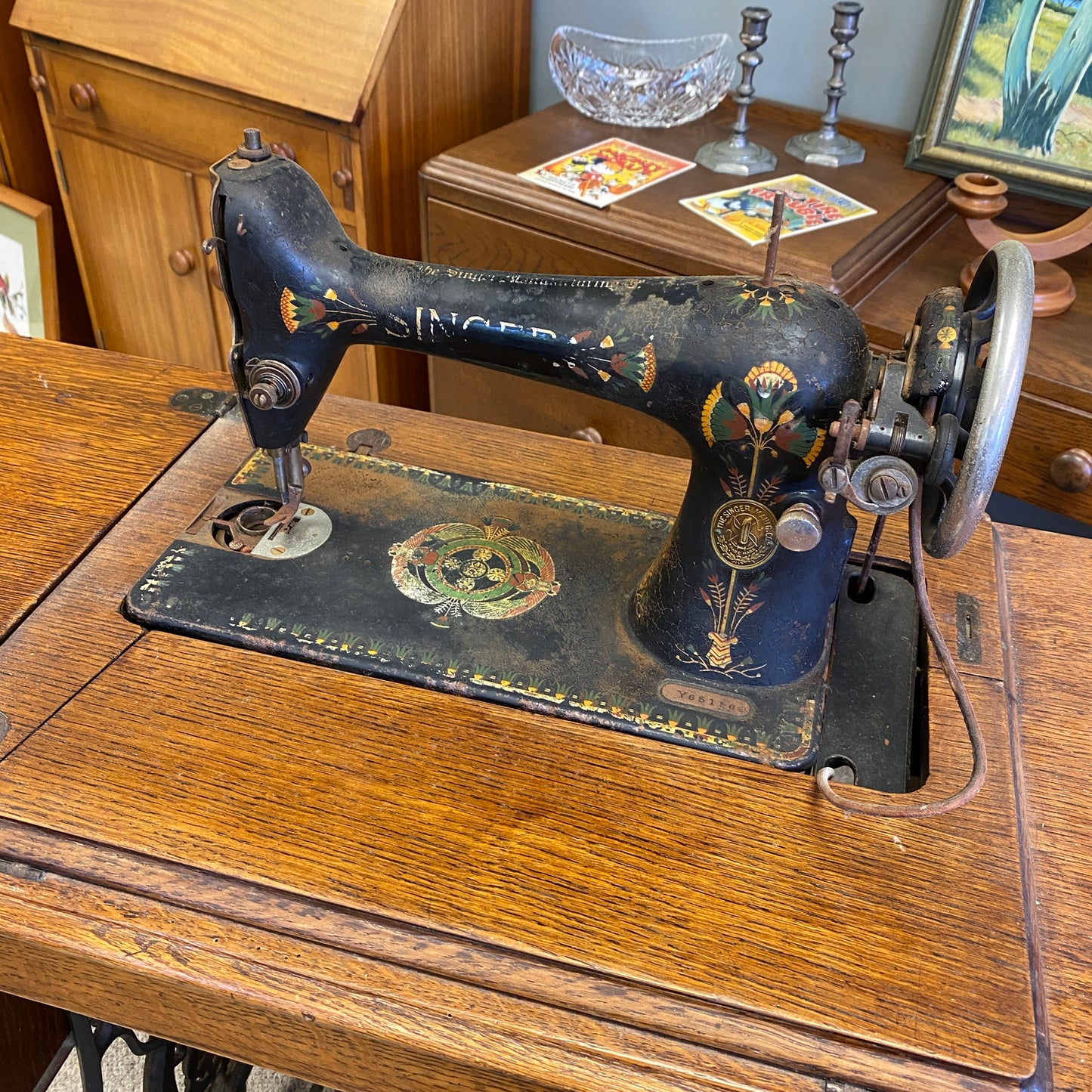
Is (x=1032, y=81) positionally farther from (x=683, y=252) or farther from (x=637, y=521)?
(x=637, y=521)

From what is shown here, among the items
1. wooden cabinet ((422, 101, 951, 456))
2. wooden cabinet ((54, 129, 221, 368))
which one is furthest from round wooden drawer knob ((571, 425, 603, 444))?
wooden cabinet ((54, 129, 221, 368))

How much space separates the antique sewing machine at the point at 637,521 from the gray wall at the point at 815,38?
44.5 inches

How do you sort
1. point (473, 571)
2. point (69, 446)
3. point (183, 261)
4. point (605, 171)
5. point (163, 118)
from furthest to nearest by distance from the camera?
point (183, 261) → point (163, 118) → point (605, 171) → point (69, 446) → point (473, 571)

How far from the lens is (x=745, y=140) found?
1.74 m

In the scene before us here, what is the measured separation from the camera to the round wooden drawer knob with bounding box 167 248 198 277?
2.13 meters

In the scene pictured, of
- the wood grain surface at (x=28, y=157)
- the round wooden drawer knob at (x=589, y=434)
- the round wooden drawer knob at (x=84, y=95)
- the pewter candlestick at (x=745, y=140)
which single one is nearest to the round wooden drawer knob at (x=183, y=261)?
the round wooden drawer knob at (x=84, y=95)

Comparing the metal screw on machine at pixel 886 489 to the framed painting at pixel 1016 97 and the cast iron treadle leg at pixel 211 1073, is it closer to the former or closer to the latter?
the cast iron treadle leg at pixel 211 1073

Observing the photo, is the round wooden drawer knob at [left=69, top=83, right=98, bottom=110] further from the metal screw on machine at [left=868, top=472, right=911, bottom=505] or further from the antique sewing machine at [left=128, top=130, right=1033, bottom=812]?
the metal screw on machine at [left=868, top=472, right=911, bottom=505]

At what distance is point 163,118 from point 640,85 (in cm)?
87

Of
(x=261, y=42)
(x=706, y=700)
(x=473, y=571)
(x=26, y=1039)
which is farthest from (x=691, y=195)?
(x=26, y=1039)

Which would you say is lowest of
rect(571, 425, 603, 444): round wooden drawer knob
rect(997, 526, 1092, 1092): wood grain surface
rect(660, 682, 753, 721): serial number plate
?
rect(571, 425, 603, 444): round wooden drawer knob

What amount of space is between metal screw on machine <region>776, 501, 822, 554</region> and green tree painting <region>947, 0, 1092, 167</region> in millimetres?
1152

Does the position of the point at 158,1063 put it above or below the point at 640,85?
below

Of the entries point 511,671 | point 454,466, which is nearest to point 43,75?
point 454,466
